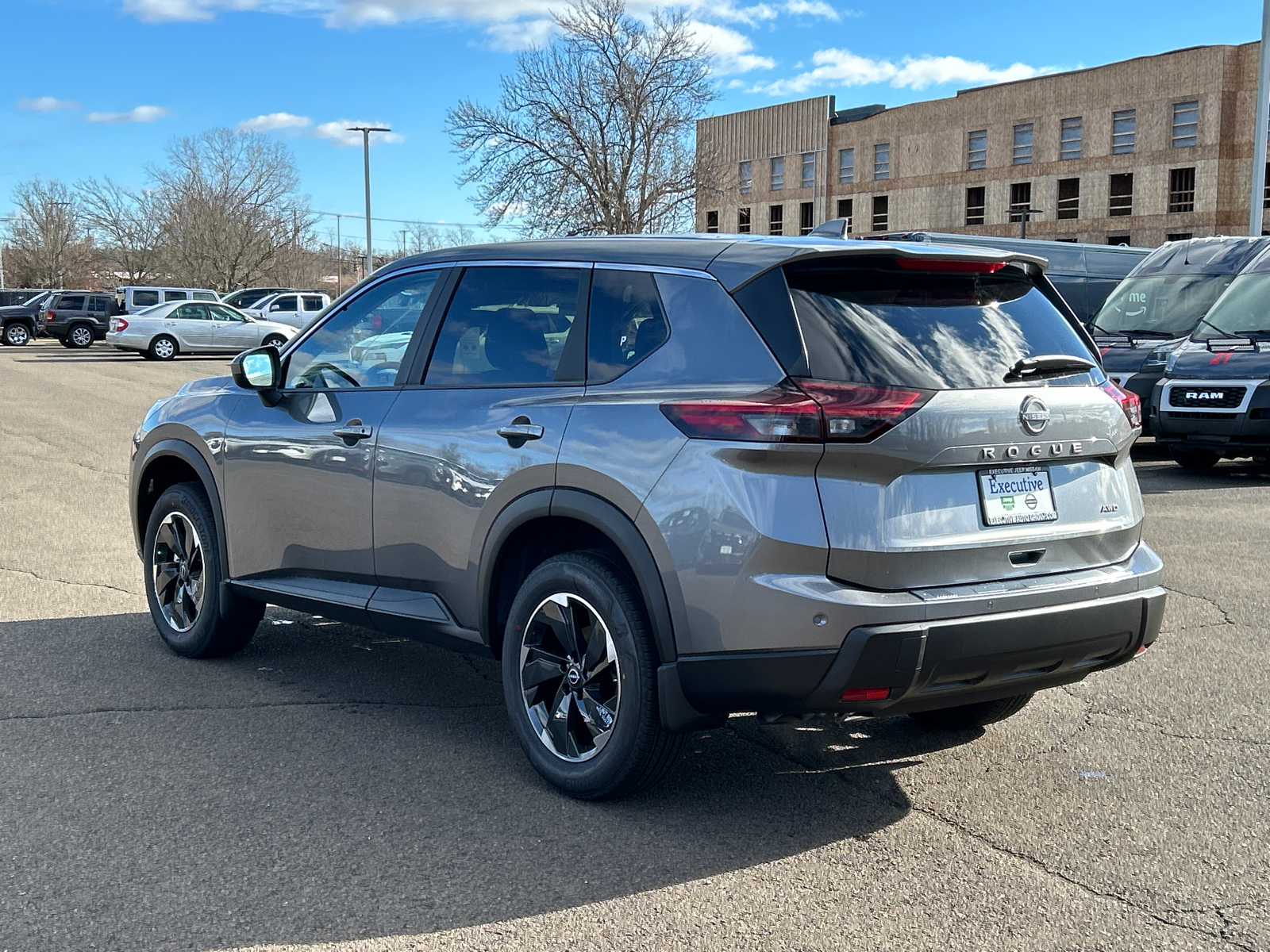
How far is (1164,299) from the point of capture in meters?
16.6

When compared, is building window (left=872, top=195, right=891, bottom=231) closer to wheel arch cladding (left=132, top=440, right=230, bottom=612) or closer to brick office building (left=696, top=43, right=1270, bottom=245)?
brick office building (left=696, top=43, right=1270, bottom=245)

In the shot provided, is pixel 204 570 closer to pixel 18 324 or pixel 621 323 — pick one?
pixel 621 323

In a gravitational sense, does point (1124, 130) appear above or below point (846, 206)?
above

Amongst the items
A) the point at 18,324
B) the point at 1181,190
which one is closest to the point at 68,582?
the point at 18,324

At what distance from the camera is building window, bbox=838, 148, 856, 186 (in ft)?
229

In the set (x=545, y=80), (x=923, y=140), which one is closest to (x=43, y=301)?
(x=545, y=80)

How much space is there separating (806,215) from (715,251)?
70850mm

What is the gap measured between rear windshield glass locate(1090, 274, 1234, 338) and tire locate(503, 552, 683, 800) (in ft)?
44.2

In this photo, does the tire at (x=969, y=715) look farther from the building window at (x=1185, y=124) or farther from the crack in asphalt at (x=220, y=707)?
the building window at (x=1185, y=124)

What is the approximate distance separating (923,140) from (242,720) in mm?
65300

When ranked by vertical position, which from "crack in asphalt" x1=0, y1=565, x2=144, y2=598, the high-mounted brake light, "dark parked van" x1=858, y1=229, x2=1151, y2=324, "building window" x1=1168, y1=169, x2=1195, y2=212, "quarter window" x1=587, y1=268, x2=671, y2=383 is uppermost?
"building window" x1=1168, y1=169, x2=1195, y2=212

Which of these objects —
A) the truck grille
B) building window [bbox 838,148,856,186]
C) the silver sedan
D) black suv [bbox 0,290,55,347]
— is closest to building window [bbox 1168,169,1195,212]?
building window [bbox 838,148,856,186]

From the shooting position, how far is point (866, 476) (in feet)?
12.1

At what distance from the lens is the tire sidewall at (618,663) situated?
3973 millimetres
